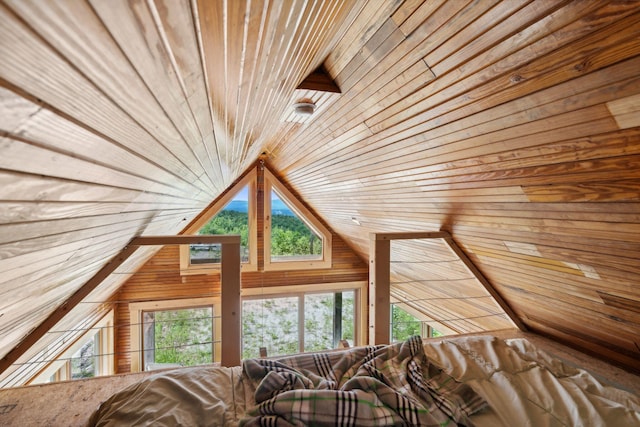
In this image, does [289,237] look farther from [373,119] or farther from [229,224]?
[373,119]

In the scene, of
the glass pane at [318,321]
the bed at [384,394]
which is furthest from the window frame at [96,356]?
the glass pane at [318,321]

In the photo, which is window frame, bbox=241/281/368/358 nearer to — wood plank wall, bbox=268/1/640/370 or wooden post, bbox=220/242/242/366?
wooden post, bbox=220/242/242/366

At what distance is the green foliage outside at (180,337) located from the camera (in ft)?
13.6

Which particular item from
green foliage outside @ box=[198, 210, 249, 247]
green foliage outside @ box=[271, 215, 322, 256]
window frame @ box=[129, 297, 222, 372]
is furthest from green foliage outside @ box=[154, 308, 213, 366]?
green foliage outside @ box=[271, 215, 322, 256]

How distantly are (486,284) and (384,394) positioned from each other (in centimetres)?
178

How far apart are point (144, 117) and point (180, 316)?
14.1 ft

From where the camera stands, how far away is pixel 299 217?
471 cm

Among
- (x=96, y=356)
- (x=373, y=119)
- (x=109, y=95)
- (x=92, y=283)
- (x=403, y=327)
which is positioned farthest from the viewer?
(x=403, y=327)

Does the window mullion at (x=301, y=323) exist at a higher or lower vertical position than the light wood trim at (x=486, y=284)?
lower

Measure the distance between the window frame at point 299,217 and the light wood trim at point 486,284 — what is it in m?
2.65

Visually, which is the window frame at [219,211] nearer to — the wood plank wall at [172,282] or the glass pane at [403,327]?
the wood plank wall at [172,282]

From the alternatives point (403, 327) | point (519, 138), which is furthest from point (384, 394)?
point (403, 327)

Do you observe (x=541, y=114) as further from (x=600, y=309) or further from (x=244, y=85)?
(x=600, y=309)

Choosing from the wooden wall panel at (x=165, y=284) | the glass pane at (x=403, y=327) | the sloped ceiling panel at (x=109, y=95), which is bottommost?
the glass pane at (x=403, y=327)
